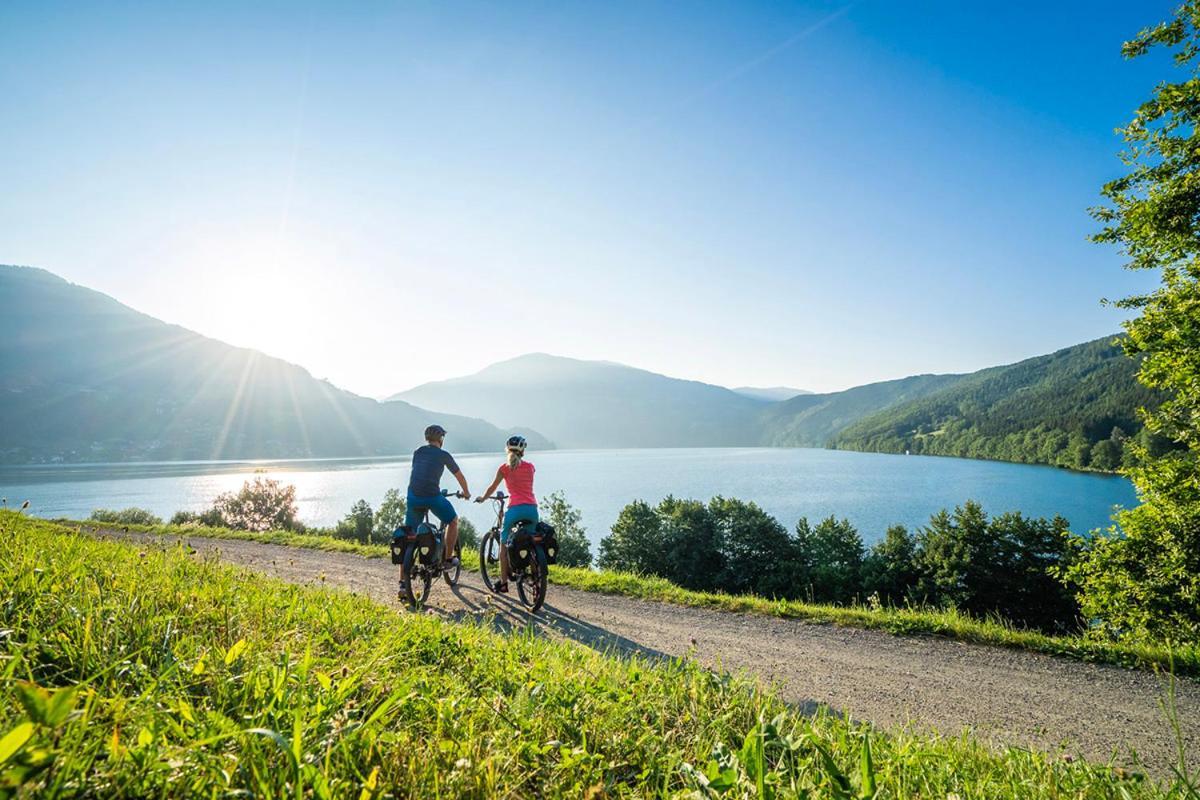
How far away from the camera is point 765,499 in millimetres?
89562

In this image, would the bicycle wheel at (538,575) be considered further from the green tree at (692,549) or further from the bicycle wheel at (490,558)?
the green tree at (692,549)

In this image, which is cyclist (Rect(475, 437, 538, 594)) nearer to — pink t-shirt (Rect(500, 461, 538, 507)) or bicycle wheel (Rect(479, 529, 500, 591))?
pink t-shirt (Rect(500, 461, 538, 507))

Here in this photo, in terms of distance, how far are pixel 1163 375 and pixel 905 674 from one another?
39.1 ft

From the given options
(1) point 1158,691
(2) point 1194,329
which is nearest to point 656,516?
(2) point 1194,329

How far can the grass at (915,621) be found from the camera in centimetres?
678

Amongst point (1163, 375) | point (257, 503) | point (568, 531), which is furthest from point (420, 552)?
point (568, 531)

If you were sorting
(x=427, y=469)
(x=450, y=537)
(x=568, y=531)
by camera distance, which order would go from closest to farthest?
(x=427, y=469)
(x=450, y=537)
(x=568, y=531)

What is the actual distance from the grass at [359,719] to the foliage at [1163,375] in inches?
510

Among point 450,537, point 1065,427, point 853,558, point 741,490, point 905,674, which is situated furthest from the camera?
point 1065,427

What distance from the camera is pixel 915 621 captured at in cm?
830

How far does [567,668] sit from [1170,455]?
19061 mm

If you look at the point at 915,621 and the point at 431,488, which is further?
the point at 431,488

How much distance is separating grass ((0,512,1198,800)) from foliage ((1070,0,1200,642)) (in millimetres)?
12954

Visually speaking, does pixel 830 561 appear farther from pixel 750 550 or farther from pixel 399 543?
pixel 399 543
